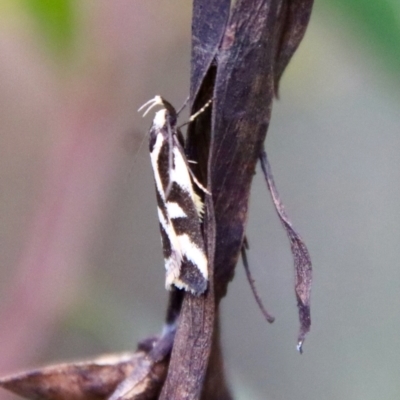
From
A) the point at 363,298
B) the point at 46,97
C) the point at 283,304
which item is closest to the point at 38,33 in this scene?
the point at 46,97

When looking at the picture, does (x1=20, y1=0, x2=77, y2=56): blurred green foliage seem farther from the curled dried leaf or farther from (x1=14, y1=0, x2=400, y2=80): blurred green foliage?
the curled dried leaf

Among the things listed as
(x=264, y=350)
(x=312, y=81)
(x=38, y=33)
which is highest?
(x=38, y=33)

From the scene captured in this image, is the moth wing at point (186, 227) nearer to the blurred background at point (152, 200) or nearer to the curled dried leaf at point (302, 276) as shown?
the curled dried leaf at point (302, 276)

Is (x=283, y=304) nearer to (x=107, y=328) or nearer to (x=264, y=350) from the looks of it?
(x=264, y=350)

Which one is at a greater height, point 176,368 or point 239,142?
point 239,142

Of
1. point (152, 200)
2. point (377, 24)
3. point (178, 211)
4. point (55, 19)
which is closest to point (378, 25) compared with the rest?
point (377, 24)

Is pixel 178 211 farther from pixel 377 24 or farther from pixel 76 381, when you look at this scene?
pixel 377 24
